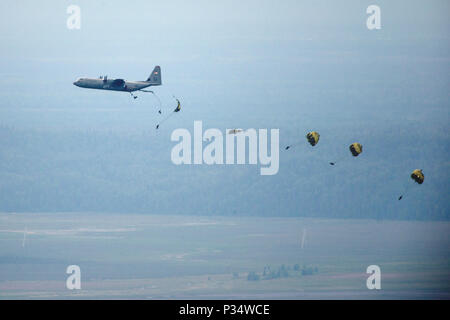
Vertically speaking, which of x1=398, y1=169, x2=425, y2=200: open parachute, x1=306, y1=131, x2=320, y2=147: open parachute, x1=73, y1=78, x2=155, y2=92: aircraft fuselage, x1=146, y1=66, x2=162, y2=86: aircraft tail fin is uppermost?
x1=146, y1=66, x2=162, y2=86: aircraft tail fin

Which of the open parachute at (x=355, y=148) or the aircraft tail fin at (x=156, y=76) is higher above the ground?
the aircraft tail fin at (x=156, y=76)

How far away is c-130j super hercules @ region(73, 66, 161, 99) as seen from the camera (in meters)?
25.4

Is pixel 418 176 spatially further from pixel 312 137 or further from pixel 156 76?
pixel 156 76

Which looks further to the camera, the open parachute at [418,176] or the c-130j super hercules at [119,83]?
the open parachute at [418,176]

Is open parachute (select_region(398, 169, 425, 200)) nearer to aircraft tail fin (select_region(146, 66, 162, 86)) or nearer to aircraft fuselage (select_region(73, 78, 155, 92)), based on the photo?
aircraft tail fin (select_region(146, 66, 162, 86))

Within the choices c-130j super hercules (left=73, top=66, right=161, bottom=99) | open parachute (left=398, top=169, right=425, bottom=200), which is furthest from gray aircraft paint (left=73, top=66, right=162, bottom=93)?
open parachute (left=398, top=169, right=425, bottom=200)

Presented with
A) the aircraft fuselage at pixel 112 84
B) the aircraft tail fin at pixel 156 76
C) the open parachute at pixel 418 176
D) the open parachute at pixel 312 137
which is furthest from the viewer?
the open parachute at pixel 312 137

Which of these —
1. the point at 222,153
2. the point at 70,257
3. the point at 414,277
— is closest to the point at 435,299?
the point at 414,277

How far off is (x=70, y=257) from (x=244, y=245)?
3925mm

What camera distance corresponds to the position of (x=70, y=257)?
1046 inches

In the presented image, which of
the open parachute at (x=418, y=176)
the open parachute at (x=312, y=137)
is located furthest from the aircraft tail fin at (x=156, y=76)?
the open parachute at (x=418, y=176)

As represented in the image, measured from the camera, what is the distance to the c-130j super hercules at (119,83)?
25375mm

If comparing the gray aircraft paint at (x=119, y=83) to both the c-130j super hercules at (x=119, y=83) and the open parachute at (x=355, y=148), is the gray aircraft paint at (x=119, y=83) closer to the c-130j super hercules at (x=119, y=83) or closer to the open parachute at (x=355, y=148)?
the c-130j super hercules at (x=119, y=83)
